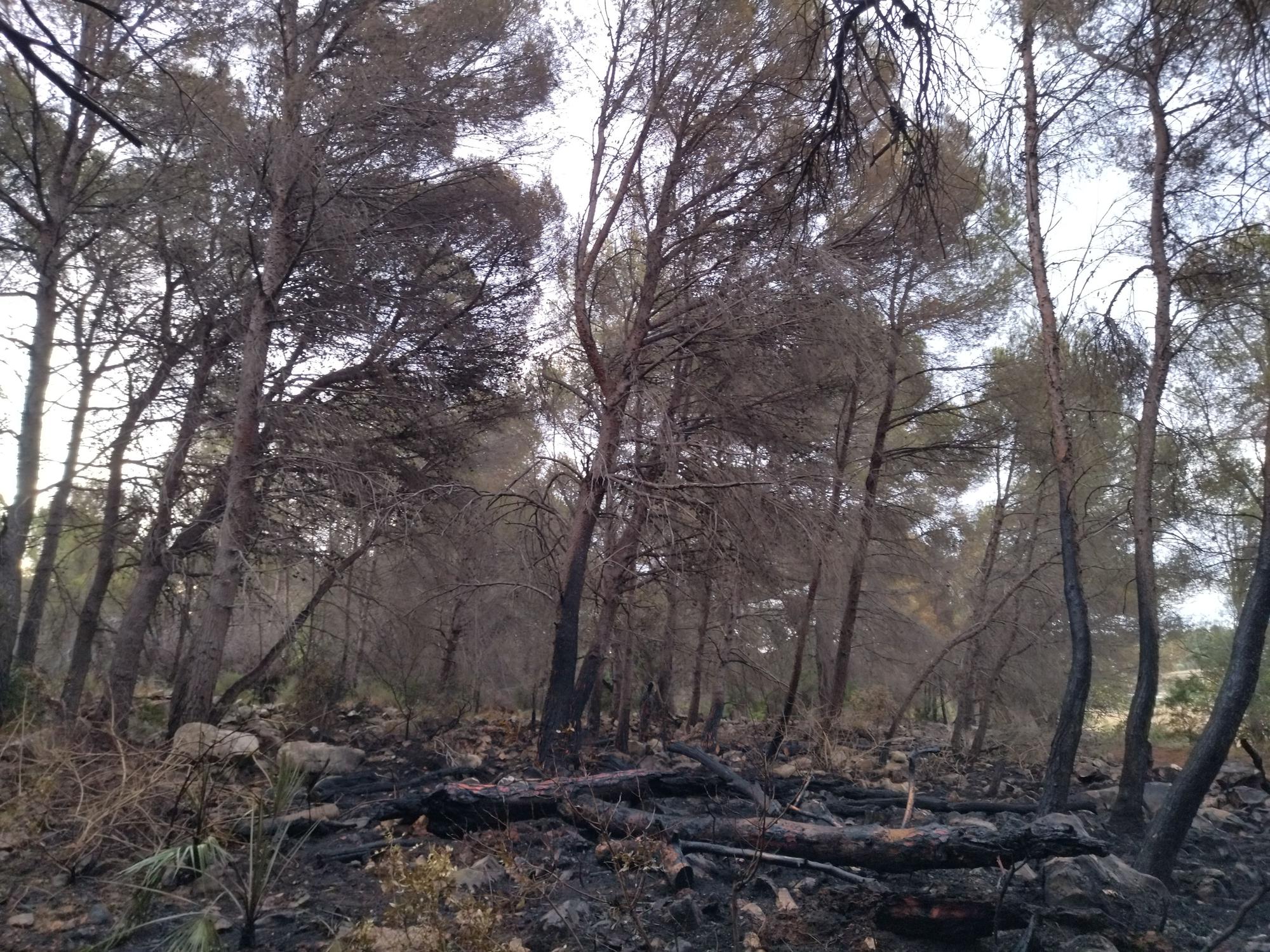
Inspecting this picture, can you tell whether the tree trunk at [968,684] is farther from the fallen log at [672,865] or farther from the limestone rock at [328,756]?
the fallen log at [672,865]

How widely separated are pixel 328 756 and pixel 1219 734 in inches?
291

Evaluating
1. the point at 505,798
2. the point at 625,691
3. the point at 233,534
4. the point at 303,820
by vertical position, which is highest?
the point at 233,534

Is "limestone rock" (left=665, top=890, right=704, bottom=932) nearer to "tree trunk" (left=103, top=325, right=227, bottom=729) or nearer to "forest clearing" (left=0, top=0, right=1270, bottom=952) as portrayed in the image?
"forest clearing" (left=0, top=0, right=1270, bottom=952)

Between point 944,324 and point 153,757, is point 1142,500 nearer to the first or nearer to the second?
point 944,324

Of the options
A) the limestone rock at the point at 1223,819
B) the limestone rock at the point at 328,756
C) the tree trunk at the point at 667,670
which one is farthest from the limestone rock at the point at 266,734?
the limestone rock at the point at 1223,819

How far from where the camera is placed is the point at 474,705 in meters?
14.0

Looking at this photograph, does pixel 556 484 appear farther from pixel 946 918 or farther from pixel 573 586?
pixel 946 918

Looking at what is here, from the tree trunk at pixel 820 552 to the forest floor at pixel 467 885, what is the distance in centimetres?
250

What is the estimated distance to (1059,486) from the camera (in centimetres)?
800

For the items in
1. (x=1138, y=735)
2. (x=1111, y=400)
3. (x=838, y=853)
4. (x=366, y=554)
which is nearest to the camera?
(x=838, y=853)

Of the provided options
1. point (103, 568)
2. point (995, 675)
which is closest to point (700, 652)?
point (995, 675)

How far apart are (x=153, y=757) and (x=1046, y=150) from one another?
29.0 feet

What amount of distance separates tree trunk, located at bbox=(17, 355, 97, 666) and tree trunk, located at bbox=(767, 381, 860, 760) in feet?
30.1

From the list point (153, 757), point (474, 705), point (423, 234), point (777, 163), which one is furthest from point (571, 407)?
point (153, 757)
